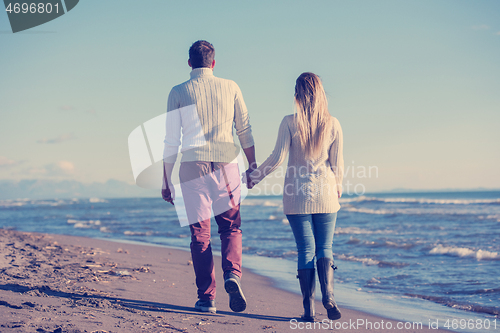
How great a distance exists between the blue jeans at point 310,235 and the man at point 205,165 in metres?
0.45

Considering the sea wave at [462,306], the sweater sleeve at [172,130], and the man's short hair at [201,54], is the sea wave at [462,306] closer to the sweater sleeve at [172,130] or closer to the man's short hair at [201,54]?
the sweater sleeve at [172,130]

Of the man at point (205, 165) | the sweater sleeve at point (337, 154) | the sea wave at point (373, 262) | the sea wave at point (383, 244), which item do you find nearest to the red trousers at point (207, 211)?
the man at point (205, 165)

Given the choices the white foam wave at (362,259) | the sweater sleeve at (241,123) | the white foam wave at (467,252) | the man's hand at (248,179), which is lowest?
the white foam wave at (362,259)

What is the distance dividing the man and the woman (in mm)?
328

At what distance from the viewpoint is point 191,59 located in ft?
9.27

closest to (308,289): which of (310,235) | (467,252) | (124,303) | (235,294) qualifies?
(310,235)

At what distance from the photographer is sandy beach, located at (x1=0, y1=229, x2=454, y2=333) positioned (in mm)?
2150

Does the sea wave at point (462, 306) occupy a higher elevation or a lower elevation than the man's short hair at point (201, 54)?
lower

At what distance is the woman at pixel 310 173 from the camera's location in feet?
8.50

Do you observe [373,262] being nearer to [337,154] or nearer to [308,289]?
[308,289]

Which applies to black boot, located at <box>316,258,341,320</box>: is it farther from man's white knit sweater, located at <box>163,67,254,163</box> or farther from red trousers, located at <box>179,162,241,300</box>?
man's white knit sweater, located at <box>163,67,254,163</box>

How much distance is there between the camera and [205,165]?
2.68 metres

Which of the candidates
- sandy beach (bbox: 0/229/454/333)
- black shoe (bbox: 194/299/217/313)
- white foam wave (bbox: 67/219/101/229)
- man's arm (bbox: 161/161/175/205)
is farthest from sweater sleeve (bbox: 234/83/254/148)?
white foam wave (bbox: 67/219/101/229)

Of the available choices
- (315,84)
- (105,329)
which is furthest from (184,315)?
(315,84)
